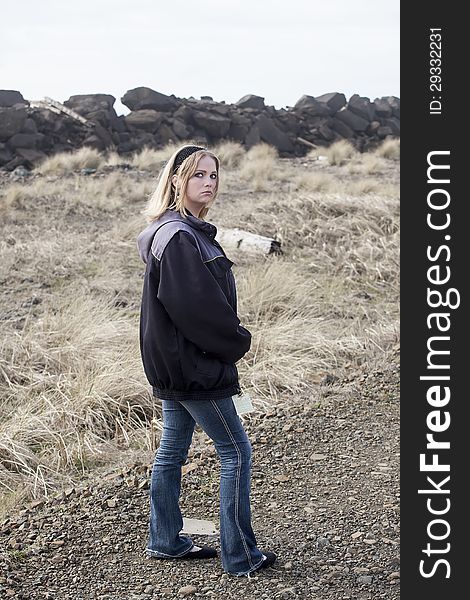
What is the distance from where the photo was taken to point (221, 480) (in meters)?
3.71

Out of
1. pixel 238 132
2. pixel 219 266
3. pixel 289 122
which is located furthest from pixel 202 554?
pixel 289 122

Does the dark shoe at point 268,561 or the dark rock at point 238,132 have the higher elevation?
the dark rock at point 238,132

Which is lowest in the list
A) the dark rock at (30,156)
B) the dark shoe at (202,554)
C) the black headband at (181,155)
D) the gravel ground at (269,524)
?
the gravel ground at (269,524)

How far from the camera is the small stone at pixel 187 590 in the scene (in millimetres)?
3684

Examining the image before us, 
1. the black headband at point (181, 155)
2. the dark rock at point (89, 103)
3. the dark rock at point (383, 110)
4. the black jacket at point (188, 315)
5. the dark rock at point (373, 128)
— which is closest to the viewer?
the black jacket at point (188, 315)

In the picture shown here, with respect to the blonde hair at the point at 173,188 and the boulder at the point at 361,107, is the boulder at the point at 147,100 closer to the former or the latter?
the boulder at the point at 361,107

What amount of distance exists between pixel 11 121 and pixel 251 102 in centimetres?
1008

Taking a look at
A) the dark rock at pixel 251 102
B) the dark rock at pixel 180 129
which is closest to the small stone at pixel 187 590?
the dark rock at pixel 180 129

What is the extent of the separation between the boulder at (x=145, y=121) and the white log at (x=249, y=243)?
701 inches

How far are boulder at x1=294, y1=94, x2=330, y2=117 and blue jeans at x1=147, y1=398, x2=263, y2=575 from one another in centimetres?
2960

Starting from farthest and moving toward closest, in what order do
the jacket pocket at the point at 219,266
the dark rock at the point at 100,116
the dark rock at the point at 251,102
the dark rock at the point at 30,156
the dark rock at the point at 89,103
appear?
the dark rock at the point at 251,102 < the dark rock at the point at 89,103 < the dark rock at the point at 100,116 < the dark rock at the point at 30,156 < the jacket pocket at the point at 219,266

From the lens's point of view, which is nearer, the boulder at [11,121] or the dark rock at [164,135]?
the boulder at [11,121]

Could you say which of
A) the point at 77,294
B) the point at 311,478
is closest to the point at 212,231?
the point at 311,478

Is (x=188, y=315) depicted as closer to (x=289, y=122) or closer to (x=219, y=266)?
(x=219, y=266)
